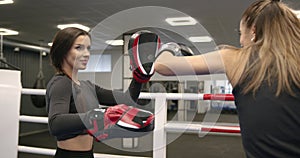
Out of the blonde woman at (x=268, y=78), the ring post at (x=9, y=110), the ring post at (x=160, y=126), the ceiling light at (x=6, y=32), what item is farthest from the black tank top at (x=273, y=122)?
the ceiling light at (x=6, y=32)

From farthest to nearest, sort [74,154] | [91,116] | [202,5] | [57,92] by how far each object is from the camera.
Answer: [202,5]
[74,154]
[57,92]
[91,116]

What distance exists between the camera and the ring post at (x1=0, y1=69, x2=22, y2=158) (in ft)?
6.34

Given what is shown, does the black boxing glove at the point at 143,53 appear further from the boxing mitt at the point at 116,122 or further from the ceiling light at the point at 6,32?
the ceiling light at the point at 6,32

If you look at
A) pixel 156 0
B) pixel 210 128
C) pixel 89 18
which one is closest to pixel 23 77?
pixel 89 18

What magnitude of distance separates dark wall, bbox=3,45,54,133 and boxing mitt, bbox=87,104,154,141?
6910 mm

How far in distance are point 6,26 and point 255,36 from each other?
7259 millimetres

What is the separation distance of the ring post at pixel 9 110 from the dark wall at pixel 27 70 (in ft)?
18.4

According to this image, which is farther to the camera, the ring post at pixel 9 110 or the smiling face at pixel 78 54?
the ring post at pixel 9 110

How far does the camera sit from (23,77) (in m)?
8.85

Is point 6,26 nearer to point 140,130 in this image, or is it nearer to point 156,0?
point 156,0

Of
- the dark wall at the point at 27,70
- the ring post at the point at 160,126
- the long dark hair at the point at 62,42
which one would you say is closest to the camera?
the long dark hair at the point at 62,42

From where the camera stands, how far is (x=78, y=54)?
50.4 inches

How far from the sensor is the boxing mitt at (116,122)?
3.10ft

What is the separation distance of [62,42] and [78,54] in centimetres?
9
